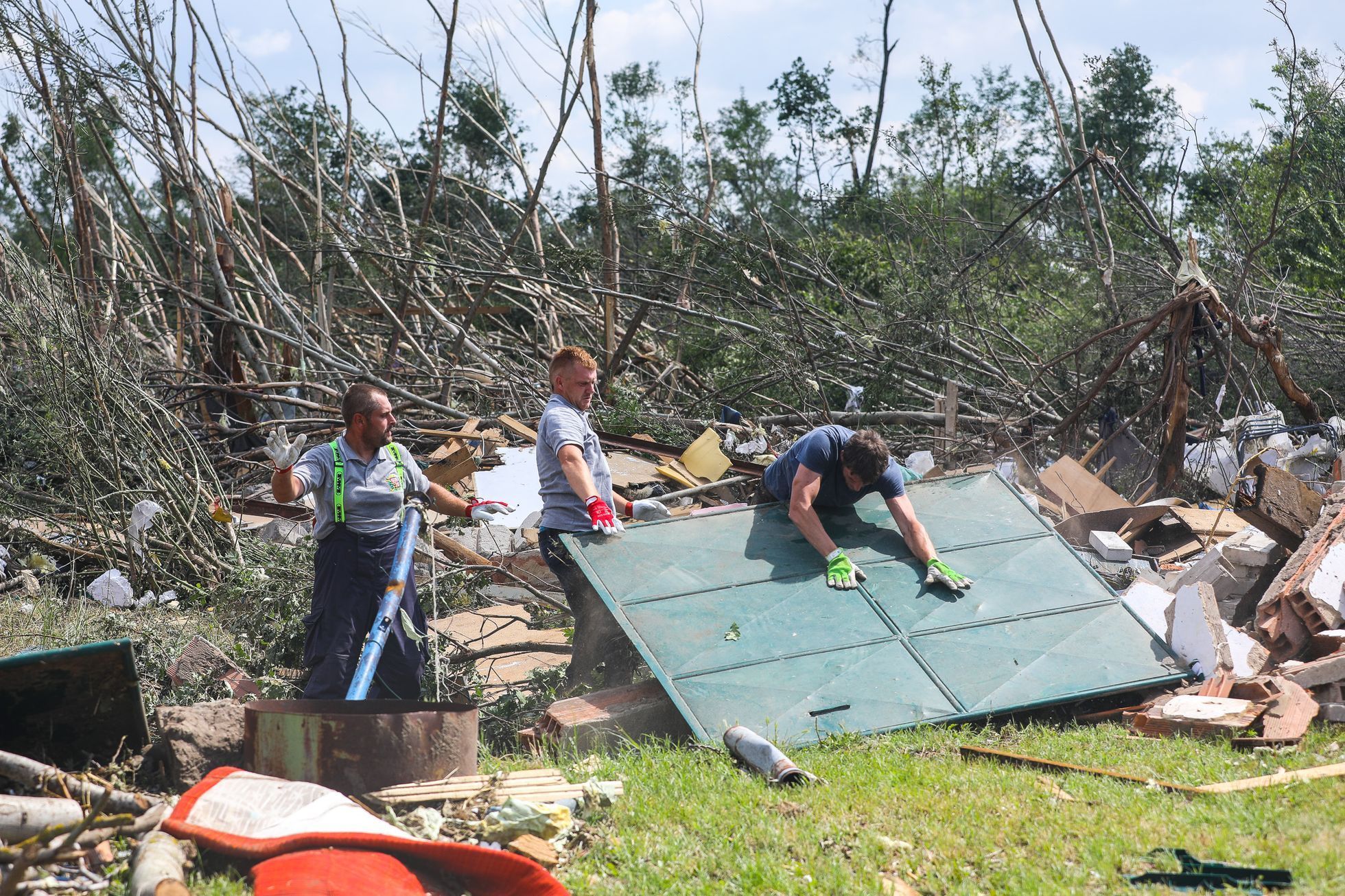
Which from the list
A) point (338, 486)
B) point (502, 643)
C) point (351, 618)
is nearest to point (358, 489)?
point (338, 486)

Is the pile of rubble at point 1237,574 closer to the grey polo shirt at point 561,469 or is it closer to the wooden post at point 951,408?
the wooden post at point 951,408

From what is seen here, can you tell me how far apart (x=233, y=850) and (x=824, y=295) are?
853cm

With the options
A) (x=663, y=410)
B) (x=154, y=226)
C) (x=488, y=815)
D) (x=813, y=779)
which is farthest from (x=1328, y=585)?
(x=154, y=226)

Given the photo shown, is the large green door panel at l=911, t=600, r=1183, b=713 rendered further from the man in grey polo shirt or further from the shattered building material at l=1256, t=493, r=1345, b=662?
the man in grey polo shirt

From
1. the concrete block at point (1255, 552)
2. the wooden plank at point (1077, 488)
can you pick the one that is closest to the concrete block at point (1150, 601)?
the concrete block at point (1255, 552)

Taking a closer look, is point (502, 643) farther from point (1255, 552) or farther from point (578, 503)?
point (1255, 552)

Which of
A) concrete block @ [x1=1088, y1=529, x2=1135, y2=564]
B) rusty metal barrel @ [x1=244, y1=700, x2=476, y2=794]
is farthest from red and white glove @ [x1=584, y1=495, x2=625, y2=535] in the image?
concrete block @ [x1=1088, y1=529, x2=1135, y2=564]

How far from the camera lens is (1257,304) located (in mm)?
9375

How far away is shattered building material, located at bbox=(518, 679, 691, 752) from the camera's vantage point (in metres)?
4.25

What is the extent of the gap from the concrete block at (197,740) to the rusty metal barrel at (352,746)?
10 cm

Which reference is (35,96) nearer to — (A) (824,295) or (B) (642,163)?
(A) (824,295)

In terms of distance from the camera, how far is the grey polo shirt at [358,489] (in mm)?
4309

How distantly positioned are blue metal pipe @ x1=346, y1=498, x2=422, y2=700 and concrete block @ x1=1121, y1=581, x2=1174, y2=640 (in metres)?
3.25

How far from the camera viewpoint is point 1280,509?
571cm
